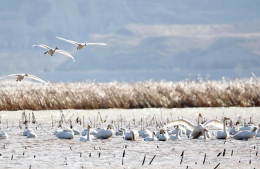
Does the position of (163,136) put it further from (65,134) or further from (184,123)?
(65,134)

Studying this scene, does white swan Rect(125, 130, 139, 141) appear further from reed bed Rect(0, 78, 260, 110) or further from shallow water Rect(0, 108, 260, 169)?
reed bed Rect(0, 78, 260, 110)

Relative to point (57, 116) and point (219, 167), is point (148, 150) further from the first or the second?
point (57, 116)

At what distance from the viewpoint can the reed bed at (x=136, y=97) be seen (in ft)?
77.6

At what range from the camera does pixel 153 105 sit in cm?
2427

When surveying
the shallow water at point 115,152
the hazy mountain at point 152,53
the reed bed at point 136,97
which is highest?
the hazy mountain at point 152,53

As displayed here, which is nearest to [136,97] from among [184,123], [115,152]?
[184,123]

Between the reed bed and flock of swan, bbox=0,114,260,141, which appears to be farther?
the reed bed

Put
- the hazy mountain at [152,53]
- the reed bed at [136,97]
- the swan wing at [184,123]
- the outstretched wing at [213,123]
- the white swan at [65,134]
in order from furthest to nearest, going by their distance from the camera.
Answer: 1. the hazy mountain at [152,53]
2. the reed bed at [136,97]
3. the swan wing at [184,123]
4. the outstretched wing at [213,123]
5. the white swan at [65,134]

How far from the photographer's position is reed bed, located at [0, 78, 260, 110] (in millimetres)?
23641

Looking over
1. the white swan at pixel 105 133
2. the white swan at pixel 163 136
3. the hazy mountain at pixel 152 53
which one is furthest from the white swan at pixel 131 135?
Result: the hazy mountain at pixel 152 53

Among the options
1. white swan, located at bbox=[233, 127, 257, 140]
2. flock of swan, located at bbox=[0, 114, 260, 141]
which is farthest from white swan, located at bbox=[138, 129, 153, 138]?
white swan, located at bbox=[233, 127, 257, 140]

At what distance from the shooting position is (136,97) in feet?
80.5

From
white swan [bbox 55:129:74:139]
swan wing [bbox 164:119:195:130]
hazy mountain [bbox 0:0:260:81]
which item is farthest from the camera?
hazy mountain [bbox 0:0:260:81]

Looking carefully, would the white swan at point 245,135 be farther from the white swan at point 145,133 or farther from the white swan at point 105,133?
the white swan at point 105,133
